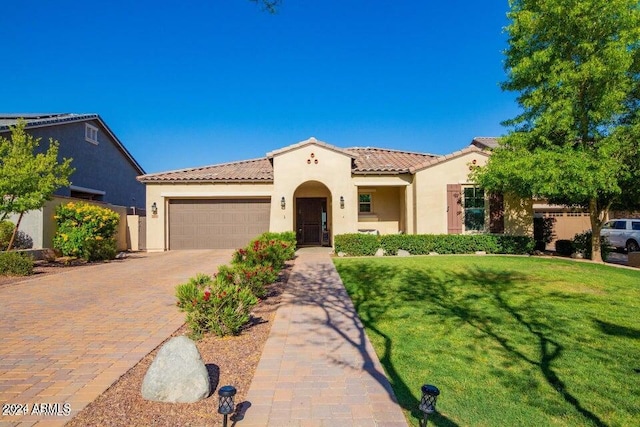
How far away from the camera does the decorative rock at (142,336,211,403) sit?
3.54 metres

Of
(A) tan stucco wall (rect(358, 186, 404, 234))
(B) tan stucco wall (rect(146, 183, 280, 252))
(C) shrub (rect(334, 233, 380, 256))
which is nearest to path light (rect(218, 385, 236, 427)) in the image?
(C) shrub (rect(334, 233, 380, 256))

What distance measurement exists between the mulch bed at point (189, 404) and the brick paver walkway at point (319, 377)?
0.18m

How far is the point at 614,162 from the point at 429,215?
23.0 ft

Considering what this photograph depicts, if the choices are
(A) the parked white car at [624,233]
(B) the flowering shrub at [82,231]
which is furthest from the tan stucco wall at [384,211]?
(B) the flowering shrub at [82,231]

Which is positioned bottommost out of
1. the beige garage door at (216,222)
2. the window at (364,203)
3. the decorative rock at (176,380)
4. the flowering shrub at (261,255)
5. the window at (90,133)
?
the decorative rock at (176,380)

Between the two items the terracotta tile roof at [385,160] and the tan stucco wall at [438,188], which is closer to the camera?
the tan stucco wall at [438,188]

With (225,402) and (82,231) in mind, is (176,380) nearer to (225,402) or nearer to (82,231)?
(225,402)

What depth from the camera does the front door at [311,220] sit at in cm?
2086

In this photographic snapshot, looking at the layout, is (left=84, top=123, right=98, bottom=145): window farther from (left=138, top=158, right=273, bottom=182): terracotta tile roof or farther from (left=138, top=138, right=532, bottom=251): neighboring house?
(left=138, top=138, right=532, bottom=251): neighboring house

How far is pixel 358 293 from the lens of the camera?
27.5 feet

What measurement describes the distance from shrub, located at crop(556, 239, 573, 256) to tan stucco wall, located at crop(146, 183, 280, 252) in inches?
532

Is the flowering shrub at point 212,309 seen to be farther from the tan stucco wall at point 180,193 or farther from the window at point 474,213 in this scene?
the window at point 474,213

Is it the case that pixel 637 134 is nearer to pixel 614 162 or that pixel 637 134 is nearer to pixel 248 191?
pixel 614 162

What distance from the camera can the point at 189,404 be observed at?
3.52 metres
